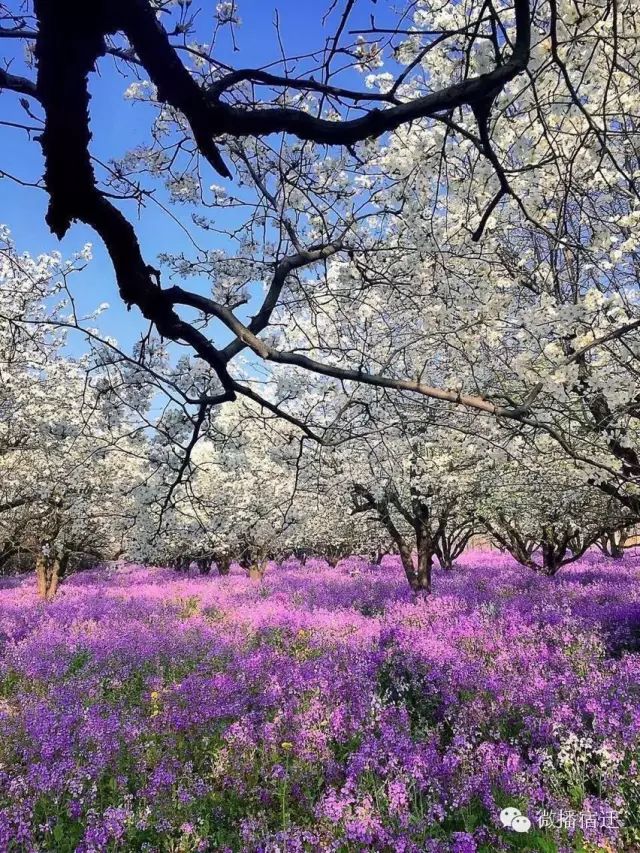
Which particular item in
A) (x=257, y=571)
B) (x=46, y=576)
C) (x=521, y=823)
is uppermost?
(x=46, y=576)

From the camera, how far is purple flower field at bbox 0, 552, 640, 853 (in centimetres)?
346

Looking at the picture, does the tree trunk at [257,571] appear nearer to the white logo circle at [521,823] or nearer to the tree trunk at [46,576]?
the tree trunk at [46,576]

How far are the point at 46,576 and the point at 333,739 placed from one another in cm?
1801

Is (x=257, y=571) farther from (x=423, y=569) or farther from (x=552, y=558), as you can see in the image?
(x=552, y=558)

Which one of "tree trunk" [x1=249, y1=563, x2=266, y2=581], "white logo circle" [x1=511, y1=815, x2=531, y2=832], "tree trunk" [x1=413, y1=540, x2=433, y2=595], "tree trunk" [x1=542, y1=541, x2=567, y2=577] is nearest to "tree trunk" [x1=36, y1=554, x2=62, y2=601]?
"tree trunk" [x1=249, y1=563, x2=266, y2=581]

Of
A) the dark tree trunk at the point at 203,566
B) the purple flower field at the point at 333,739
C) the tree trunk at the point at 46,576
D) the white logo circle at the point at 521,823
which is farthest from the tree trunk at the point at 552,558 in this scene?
the white logo circle at the point at 521,823

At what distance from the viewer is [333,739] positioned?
5.18 meters

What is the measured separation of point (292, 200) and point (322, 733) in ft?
14.6

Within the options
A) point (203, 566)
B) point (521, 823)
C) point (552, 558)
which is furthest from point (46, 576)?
point (521, 823)

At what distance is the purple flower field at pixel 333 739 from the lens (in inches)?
136

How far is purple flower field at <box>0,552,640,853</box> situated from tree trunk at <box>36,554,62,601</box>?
368 inches

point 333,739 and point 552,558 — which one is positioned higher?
point 552,558

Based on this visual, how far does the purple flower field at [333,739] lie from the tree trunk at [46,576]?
9.36 meters

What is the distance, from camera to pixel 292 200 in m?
4.22
